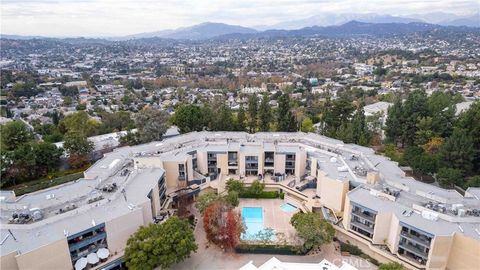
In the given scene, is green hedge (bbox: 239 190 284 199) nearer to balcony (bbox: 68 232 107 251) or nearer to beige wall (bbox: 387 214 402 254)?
beige wall (bbox: 387 214 402 254)

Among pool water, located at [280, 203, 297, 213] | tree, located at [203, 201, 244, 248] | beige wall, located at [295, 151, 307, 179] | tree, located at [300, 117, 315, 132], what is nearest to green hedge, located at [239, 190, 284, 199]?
pool water, located at [280, 203, 297, 213]

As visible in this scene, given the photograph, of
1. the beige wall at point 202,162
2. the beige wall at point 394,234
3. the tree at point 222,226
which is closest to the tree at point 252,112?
the beige wall at point 202,162

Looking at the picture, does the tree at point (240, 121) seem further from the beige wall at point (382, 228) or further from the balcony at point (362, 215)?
the beige wall at point (382, 228)

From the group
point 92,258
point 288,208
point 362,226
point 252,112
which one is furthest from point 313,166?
point 92,258

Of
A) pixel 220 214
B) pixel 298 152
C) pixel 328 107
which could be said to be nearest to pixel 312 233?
pixel 220 214

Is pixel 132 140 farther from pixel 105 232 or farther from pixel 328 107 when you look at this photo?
pixel 328 107
